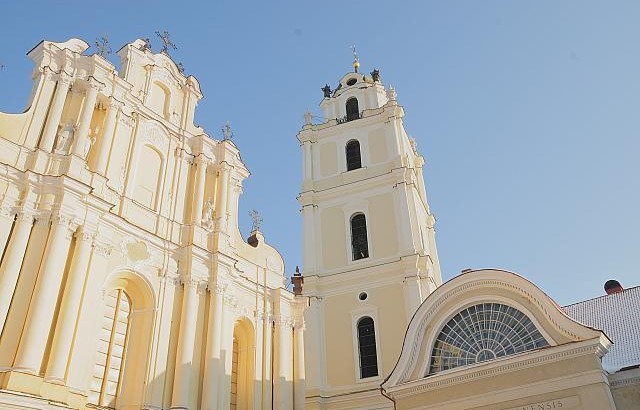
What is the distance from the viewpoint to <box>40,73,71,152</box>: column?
16.7 m

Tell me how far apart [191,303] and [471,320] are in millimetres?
8776

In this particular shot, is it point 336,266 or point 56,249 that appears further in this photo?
point 336,266

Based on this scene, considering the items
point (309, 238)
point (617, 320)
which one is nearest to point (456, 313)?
point (617, 320)

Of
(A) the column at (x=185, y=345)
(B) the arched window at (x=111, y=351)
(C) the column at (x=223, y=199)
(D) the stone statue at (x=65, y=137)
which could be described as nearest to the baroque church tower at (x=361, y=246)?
(C) the column at (x=223, y=199)

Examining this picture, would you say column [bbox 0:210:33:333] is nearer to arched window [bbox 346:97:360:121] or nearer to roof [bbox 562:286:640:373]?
roof [bbox 562:286:640:373]

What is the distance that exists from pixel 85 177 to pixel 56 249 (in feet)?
9.05

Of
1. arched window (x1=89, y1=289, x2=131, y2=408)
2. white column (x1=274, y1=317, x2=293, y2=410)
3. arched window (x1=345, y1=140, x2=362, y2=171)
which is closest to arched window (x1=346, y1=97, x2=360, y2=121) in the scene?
arched window (x1=345, y1=140, x2=362, y2=171)

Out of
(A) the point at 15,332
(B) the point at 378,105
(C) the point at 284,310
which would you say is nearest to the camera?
(A) the point at 15,332

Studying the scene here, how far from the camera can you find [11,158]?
15656 millimetres

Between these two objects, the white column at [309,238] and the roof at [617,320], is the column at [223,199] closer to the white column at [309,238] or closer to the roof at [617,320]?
the white column at [309,238]

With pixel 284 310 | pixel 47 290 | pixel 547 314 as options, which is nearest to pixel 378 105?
pixel 284 310

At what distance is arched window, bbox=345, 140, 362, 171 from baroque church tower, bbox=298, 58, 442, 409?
0.19 feet

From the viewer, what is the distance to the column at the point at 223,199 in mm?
21206

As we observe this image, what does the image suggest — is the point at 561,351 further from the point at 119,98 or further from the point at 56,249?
the point at 119,98
